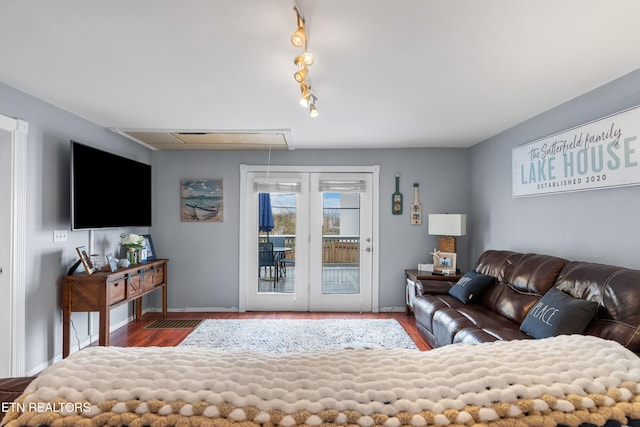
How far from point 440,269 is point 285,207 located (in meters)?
2.24

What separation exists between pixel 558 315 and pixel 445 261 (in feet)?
7.05

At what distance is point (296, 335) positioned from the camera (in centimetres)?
378

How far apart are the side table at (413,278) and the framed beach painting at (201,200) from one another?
8.84 feet

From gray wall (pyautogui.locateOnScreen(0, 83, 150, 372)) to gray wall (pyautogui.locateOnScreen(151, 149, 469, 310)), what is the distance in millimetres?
1328

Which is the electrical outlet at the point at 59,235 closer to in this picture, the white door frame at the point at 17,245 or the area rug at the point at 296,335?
the white door frame at the point at 17,245

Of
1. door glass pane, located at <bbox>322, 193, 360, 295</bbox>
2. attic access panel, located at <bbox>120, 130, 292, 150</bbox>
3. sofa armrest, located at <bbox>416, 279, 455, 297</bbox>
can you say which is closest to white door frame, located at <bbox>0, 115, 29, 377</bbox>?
attic access panel, located at <bbox>120, 130, 292, 150</bbox>

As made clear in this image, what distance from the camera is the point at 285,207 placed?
4.79 m

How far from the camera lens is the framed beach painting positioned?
15.4ft

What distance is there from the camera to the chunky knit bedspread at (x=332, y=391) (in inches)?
26.3

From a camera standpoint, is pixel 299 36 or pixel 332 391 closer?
pixel 332 391

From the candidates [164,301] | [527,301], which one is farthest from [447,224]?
[164,301]

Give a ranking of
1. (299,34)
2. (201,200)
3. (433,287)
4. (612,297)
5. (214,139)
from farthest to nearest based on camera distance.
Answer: (201,200) → (214,139) → (433,287) → (612,297) → (299,34)

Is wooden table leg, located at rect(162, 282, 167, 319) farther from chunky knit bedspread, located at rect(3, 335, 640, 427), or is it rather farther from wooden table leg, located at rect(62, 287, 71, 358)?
chunky knit bedspread, located at rect(3, 335, 640, 427)

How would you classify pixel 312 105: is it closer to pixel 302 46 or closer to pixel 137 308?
pixel 302 46
